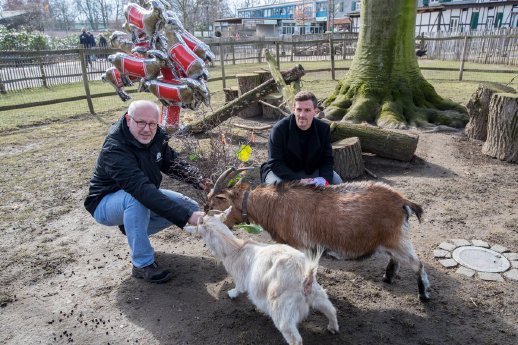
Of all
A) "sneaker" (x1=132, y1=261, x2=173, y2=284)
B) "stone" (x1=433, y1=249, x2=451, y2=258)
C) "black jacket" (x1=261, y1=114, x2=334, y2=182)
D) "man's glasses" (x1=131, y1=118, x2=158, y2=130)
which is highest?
"man's glasses" (x1=131, y1=118, x2=158, y2=130)

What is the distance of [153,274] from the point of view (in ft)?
10.8

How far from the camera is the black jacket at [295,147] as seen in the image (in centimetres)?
385

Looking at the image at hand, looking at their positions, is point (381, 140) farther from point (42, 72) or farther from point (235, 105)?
point (42, 72)

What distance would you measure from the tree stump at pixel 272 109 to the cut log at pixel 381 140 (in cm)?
331

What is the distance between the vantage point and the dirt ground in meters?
2.76

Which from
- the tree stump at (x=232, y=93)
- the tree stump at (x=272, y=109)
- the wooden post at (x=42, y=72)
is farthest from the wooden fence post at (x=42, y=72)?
the tree stump at (x=272, y=109)

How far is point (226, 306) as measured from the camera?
3047 millimetres

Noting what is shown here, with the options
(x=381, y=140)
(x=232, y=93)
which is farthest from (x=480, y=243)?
(x=232, y=93)

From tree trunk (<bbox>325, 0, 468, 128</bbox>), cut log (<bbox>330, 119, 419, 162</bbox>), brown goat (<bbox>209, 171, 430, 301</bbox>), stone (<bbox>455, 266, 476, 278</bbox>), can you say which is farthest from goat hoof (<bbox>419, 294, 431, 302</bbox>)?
tree trunk (<bbox>325, 0, 468, 128</bbox>)

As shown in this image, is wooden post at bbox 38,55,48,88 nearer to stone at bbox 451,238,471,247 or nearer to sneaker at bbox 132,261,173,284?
sneaker at bbox 132,261,173,284

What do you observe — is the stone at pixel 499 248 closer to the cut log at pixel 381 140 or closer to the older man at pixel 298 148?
the older man at pixel 298 148

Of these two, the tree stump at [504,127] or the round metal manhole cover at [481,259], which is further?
the tree stump at [504,127]

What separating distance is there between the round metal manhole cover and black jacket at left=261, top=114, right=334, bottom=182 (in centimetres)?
140

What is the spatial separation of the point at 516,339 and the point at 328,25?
54.4 m
